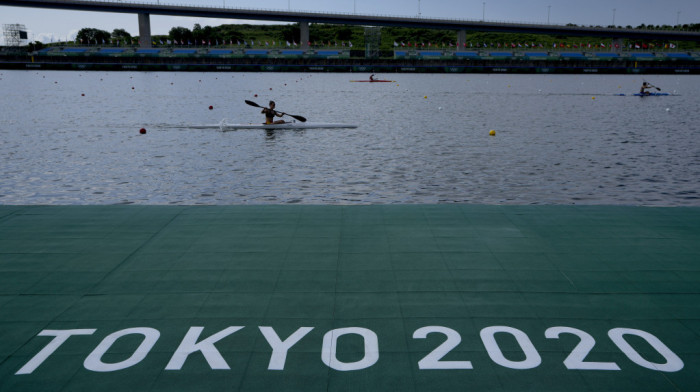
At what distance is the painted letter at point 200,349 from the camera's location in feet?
18.1

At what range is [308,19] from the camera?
502ft

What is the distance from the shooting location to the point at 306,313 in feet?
21.8

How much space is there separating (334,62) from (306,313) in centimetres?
12722

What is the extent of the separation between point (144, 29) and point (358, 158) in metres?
144

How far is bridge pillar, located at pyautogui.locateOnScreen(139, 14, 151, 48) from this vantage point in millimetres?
147375

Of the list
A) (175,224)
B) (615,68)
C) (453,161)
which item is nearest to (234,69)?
(615,68)

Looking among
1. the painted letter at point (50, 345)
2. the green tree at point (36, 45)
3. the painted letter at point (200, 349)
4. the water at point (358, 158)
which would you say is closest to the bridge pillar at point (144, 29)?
the green tree at point (36, 45)

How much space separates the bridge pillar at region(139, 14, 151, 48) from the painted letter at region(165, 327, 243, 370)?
158129 mm

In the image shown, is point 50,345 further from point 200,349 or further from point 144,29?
point 144,29

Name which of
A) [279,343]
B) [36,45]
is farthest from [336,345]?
[36,45]

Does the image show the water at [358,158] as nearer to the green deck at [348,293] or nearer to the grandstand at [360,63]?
the green deck at [348,293]

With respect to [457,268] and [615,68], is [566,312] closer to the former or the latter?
[457,268]

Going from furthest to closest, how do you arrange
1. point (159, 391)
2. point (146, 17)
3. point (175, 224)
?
point (146, 17) → point (175, 224) → point (159, 391)

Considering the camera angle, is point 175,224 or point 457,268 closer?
point 457,268
